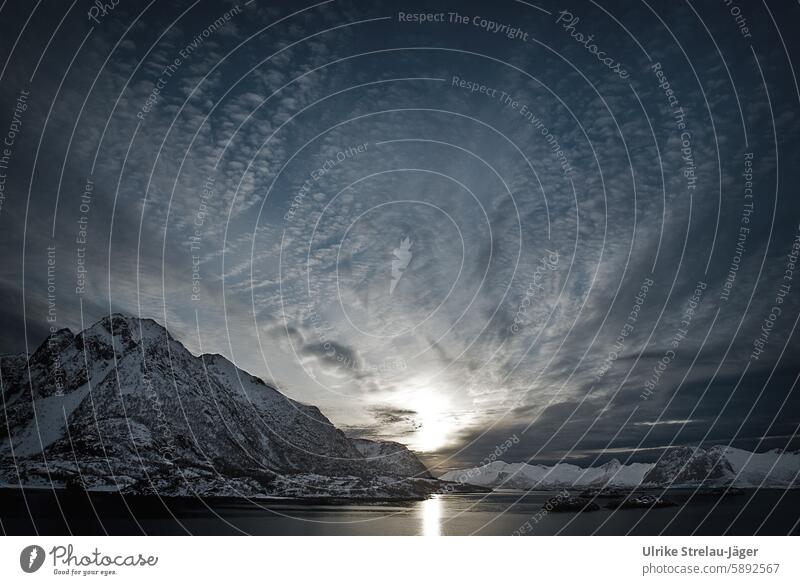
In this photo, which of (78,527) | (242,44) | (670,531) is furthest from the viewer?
(670,531)
